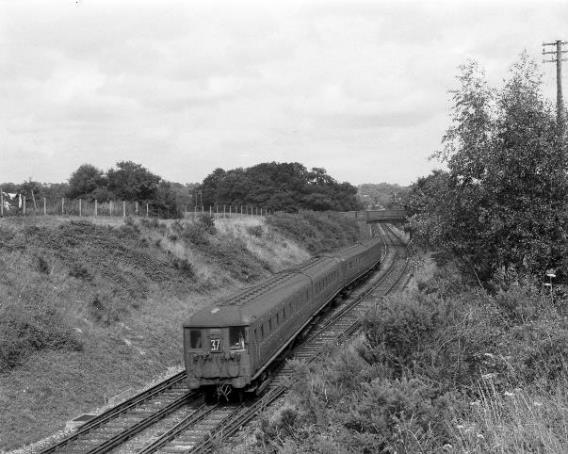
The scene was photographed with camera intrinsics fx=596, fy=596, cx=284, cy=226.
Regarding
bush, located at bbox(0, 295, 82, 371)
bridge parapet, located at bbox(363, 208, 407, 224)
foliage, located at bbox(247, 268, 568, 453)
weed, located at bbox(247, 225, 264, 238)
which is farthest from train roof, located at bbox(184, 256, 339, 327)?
bridge parapet, located at bbox(363, 208, 407, 224)

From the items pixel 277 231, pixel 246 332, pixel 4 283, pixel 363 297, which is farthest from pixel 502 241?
pixel 277 231

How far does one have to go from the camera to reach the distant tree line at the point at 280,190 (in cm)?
10025

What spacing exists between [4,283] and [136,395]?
817cm

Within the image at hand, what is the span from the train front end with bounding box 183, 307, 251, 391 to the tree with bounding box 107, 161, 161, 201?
35454 mm

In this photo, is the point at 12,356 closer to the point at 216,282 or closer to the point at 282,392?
the point at 282,392

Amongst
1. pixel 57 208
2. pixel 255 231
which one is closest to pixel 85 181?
pixel 255 231

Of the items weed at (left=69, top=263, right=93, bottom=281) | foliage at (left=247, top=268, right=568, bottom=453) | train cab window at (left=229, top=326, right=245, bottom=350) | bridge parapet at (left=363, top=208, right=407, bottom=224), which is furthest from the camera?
bridge parapet at (left=363, top=208, right=407, bottom=224)

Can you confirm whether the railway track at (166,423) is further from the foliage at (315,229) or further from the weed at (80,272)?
the foliage at (315,229)

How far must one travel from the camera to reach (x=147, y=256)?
33531 mm

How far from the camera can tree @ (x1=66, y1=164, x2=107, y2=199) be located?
5575cm

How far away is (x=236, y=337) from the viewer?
1684cm

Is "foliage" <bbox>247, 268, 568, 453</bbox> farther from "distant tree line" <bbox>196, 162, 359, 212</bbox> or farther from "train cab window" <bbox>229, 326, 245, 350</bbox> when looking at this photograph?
"distant tree line" <bbox>196, 162, 359, 212</bbox>

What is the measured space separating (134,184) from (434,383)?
141 feet

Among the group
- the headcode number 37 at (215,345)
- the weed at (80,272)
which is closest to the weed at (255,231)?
the weed at (80,272)
